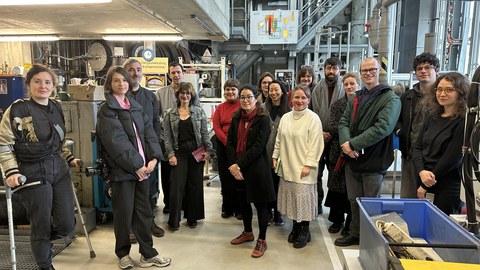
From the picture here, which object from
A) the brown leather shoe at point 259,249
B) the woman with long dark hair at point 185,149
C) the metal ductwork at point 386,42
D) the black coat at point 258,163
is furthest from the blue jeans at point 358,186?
the metal ductwork at point 386,42

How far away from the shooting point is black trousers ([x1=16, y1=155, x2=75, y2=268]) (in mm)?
2117

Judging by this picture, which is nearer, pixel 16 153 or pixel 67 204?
pixel 16 153

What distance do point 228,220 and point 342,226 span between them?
117cm

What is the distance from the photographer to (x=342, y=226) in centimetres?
324

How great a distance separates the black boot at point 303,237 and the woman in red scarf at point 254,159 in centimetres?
31

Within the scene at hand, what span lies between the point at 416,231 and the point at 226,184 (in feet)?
7.08

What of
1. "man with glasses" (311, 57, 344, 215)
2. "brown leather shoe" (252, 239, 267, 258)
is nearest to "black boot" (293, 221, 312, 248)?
"brown leather shoe" (252, 239, 267, 258)

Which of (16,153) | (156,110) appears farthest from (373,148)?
(16,153)

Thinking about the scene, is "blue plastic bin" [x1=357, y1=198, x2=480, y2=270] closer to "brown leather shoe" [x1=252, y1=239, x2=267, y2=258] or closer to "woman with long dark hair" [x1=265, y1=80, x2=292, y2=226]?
"brown leather shoe" [x1=252, y1=239, x2=267, y2=258]

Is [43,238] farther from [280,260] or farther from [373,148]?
[373,148]

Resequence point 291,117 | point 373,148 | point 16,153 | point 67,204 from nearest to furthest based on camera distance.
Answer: point 16,153
point 67,204
point 373,148
point 291,117

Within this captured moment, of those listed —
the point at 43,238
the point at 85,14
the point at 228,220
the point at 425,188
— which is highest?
the point at 85,14

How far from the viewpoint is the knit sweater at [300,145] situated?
8.67 ft

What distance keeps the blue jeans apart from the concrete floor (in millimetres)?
302
